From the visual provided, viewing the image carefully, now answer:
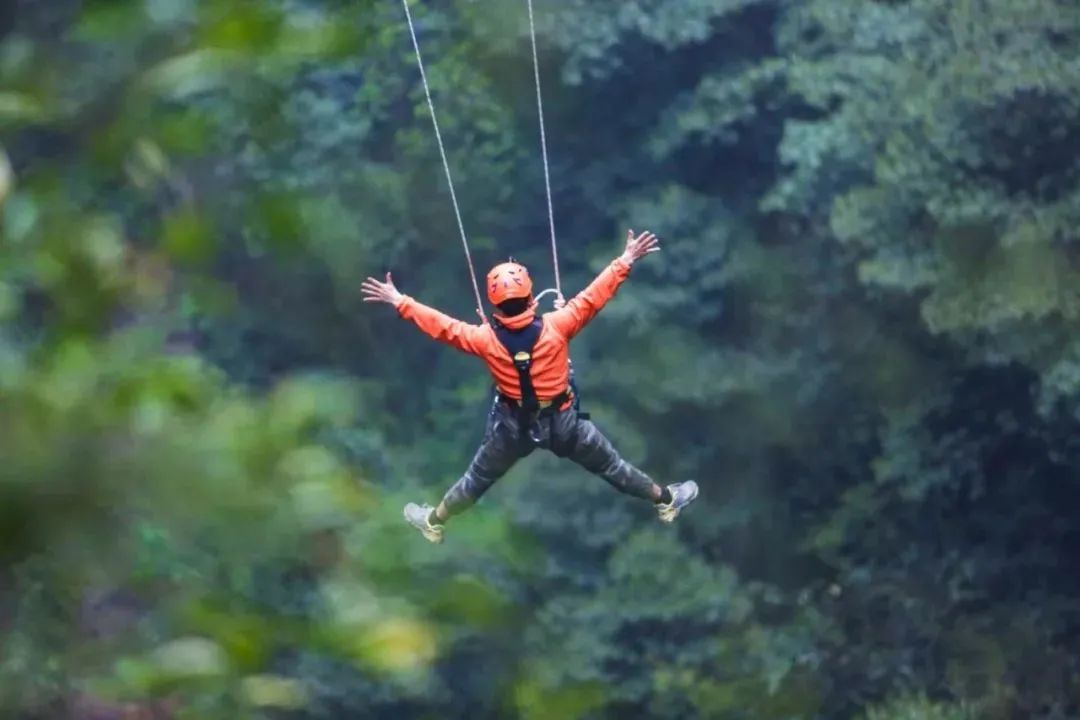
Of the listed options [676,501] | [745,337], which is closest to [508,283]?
[676,501]

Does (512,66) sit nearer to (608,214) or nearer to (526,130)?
(526,130)

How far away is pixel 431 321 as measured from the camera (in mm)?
3854

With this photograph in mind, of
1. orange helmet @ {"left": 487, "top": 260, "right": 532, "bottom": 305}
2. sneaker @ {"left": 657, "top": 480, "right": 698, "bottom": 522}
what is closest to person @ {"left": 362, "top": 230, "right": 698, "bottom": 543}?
orange helmet @ {"left": 487, "top": 260, "right": 532, "bottom": 305}

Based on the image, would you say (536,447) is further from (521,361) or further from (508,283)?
(508,283)

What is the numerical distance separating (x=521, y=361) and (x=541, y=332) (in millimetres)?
93

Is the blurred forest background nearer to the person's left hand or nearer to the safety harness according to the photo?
the safety harness

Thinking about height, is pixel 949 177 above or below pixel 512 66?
below

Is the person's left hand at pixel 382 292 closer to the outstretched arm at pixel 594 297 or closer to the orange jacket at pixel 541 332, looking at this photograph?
the orange jacket at pixel 541 332

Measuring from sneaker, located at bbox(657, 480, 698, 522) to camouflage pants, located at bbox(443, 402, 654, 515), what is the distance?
0.14 meters

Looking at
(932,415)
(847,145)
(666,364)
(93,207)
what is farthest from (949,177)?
(93,207)

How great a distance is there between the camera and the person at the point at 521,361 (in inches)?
151

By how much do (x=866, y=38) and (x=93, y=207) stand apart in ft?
27.8

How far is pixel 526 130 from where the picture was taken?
35.6ft

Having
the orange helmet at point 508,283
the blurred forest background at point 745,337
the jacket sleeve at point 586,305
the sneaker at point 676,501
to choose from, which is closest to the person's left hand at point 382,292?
the orange helmet at point 508,283
